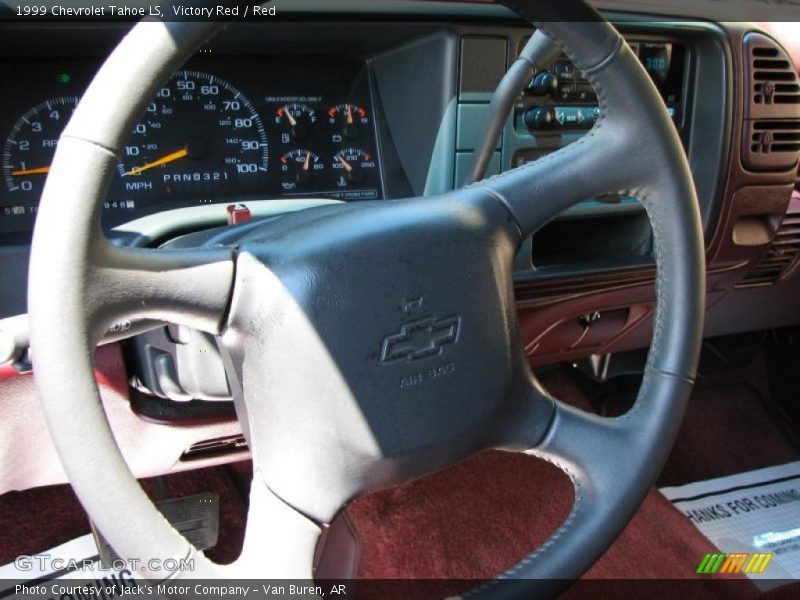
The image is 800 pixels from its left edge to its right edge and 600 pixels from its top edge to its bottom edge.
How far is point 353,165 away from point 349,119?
79mm

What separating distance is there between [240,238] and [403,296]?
198mm

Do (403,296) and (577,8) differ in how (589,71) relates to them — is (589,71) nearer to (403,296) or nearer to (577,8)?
(577,8)

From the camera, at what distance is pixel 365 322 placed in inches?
29.1

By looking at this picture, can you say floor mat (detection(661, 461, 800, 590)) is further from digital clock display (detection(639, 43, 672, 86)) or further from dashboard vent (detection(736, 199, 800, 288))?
digital clock display (detection(639, 43, 672, 86))

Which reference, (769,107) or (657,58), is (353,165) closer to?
(657,58)

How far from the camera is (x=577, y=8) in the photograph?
0.77 meters

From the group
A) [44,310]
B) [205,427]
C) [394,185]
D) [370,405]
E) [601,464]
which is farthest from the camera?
[394,185]

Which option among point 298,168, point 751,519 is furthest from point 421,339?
point 751,519

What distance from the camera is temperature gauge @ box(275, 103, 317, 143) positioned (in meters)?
1.27

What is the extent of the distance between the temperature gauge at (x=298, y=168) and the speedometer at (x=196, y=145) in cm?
4

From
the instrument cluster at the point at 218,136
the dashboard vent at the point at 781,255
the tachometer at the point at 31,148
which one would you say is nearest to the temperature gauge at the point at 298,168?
the instrument cluster at the point at 218,136

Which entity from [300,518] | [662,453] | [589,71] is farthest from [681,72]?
[300,518]

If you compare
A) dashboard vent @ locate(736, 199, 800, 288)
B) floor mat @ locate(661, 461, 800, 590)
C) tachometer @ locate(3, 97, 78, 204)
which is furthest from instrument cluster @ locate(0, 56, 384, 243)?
floor mat @ locate(661, 461, 800, 590)

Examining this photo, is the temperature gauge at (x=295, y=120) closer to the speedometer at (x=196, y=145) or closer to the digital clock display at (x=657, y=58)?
the speedometer at (x=196, y=145)
